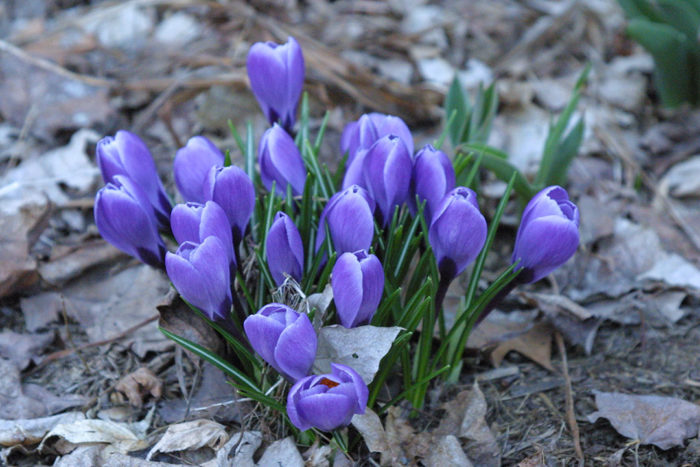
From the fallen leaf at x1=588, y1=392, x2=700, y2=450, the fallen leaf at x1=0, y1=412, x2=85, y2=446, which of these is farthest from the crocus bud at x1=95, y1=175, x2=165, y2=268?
the fallen leaf at x1=588, y1=392, x2=700, y2=450

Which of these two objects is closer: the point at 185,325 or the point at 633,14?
the point at 185,325

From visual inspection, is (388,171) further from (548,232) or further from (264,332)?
(264,332)

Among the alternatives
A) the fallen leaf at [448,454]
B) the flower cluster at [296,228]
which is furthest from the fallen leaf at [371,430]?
the flower cluster at [296,228]

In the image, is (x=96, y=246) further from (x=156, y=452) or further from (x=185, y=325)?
(x=156, y=452)

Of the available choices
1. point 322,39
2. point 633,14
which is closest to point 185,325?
point 322,39

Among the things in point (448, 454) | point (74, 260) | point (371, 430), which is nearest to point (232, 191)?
point (371, 430)

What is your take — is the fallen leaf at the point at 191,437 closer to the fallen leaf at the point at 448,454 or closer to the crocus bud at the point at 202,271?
the crocus bud at the point at 202,271

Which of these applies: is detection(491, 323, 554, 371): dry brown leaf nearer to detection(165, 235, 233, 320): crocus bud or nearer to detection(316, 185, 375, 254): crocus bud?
detection(316, 185, 375, 254): crocus bud
